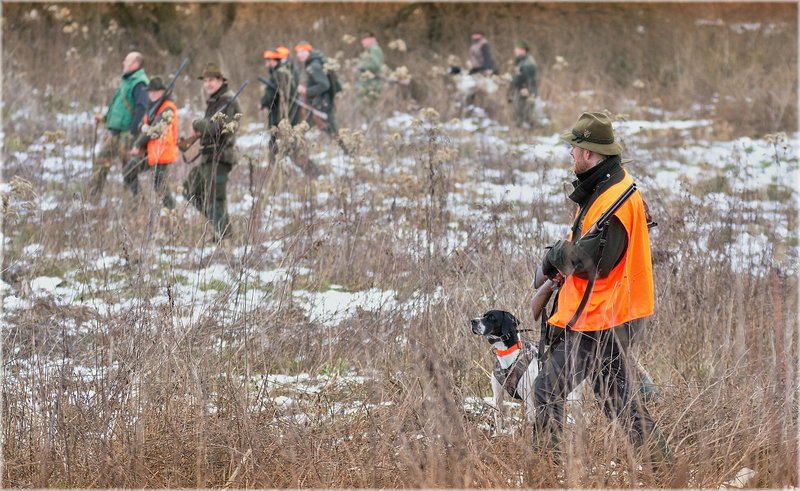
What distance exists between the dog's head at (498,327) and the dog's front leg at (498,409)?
0.66 feet

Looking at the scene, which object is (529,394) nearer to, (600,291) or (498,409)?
(498,409)

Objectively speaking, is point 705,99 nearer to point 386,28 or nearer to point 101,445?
point 386,28

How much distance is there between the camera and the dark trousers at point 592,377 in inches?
169

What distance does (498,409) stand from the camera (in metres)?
4.72

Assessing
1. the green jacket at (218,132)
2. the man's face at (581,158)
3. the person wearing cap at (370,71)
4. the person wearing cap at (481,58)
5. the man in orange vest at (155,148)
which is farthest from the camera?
the person wearing cap at (481,58)

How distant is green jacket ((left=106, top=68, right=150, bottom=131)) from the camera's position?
1014 cm

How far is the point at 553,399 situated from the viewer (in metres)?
4.46

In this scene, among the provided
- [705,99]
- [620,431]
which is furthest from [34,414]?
[705,99]

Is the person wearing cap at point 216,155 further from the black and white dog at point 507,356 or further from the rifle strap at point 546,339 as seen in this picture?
the rifle strap at point 546,339

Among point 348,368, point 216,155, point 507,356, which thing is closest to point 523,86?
point 216,155

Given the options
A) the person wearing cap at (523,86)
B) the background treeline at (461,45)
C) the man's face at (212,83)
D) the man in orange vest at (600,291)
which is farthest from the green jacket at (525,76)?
the man in orange vest at (600,291)

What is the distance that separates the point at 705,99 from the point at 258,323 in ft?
47.4

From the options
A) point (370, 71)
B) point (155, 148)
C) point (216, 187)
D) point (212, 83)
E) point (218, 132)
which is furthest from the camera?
point (370, 71)

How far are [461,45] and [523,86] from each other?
17.4 feet
